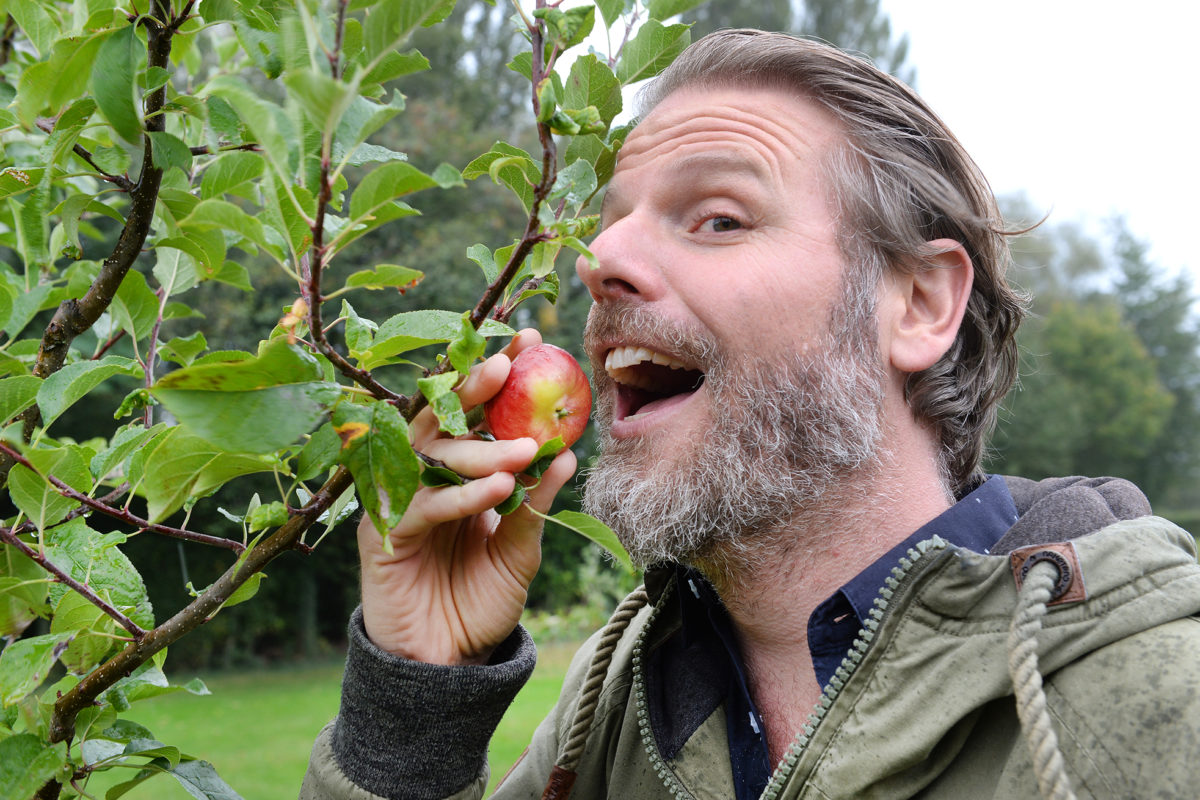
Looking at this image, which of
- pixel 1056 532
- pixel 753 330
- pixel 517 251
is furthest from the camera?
pixel 753 330

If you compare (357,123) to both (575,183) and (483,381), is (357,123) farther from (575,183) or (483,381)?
(483,381)

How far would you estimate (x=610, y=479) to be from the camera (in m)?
1.50

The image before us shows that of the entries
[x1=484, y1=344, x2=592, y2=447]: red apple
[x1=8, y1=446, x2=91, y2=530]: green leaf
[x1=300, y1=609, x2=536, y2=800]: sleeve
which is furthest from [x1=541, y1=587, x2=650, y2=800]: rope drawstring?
[x1=8, y1=446, x2=91, y2=530]: green leaf

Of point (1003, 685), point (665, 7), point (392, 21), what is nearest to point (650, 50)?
point (665, 7)

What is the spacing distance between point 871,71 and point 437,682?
142cm

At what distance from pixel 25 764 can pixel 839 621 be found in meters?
1.10

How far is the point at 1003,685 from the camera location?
3.48ft

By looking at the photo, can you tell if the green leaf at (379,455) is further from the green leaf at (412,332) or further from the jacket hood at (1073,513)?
the jacket hood at (1073,513)

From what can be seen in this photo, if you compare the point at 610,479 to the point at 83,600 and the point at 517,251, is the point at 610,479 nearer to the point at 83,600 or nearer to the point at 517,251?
the point at 517,251

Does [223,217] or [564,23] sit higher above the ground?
[564,23]

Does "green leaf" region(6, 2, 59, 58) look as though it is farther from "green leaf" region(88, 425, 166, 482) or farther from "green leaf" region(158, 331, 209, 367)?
"green leaf" region(88, 425, 166, 482)

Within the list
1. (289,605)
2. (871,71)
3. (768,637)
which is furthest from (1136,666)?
(289,605)

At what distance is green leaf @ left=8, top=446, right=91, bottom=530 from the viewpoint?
992 mm

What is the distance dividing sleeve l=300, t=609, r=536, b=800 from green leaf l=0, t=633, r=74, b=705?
439 millimetres
